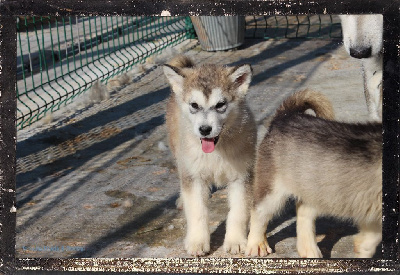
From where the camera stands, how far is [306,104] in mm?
4145

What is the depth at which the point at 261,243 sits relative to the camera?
12.5ft

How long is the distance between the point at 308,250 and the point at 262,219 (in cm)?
31

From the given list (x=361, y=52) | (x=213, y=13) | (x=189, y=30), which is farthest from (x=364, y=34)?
(x=189, y=30)

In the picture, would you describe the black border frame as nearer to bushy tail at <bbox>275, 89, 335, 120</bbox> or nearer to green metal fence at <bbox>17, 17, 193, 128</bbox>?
bushy tail at <bbox>275, 89, 335, 120</bbox>

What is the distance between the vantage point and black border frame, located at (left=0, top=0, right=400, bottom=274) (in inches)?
94.9

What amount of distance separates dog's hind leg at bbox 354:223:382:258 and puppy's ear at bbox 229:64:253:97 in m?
1.12

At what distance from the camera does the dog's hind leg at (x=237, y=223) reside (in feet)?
12.7

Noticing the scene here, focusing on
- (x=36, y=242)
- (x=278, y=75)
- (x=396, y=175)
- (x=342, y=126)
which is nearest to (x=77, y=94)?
(x=278, y=75)

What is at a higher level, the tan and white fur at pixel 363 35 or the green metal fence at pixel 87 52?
the tan and white fur at pixel 363 35

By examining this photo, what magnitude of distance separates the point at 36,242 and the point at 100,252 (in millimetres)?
446

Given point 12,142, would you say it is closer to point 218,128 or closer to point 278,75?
point 218,128

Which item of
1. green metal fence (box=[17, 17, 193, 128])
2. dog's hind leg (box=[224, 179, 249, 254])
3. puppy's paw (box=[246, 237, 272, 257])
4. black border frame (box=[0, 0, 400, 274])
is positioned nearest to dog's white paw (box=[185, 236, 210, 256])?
dog's hind leg (box=[224, 179, 249, 254])

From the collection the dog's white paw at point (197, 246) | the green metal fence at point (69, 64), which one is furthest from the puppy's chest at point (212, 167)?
the green metal fence at point (69, 64)

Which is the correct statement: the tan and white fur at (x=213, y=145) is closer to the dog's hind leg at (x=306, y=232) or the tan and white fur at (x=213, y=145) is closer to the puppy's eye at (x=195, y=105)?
the puppy's eye at (x=195, y=105)
